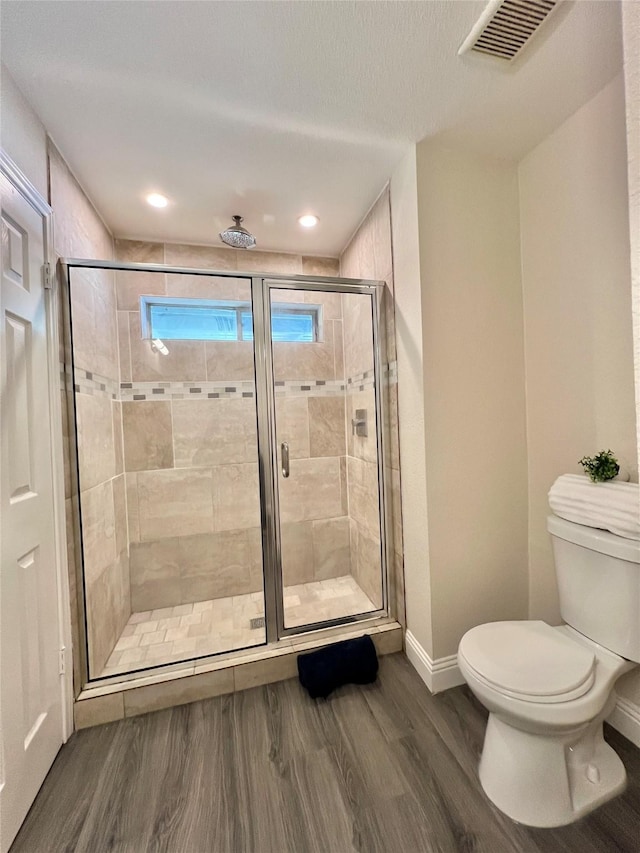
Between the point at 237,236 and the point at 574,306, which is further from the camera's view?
the point at 237,236

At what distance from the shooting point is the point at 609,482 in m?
1.22

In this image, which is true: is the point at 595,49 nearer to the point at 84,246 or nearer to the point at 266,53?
the point at 266,53

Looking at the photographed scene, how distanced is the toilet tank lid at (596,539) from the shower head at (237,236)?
205 cm

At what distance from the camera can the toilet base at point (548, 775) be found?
1.04 meters

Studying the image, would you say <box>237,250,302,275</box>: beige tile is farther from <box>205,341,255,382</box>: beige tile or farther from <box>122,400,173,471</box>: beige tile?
<box>122,400,173,471</box>: beige tile

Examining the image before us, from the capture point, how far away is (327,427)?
246cm

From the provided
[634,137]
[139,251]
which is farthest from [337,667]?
[139,251]

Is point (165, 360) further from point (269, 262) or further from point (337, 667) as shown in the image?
point (337, 667)

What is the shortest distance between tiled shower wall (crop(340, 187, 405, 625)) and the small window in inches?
15.9

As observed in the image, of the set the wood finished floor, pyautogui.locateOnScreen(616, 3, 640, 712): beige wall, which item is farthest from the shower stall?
pyautogui.locateOnScreen(616, 3, 640, 712): beige wall

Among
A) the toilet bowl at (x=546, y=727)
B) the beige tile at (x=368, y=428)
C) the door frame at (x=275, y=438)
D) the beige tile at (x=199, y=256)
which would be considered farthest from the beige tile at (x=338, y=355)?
the toilet bowl at (x=546, y=727)

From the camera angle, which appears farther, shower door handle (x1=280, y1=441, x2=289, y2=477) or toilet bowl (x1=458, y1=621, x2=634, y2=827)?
shower door handle (x1=280, y1=441, x2=289, y2=477)

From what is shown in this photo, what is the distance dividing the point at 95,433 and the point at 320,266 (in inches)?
72.9

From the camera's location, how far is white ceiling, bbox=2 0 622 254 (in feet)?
3.38
